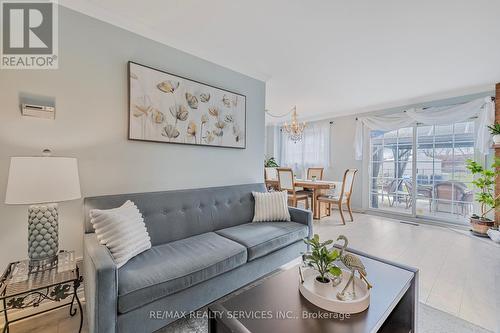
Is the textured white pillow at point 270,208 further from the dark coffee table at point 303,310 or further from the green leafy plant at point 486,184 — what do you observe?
the green leafy plant at point 486,184

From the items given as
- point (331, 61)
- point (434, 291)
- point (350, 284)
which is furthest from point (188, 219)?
point (331, 61)

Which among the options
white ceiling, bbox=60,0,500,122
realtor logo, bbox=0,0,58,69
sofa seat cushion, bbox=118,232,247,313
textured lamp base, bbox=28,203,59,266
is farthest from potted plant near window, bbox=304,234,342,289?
realtor logo, bbox=0,0,58,69

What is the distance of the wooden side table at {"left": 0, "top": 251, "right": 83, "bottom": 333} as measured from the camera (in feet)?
3.94

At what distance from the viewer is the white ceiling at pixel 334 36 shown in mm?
1835

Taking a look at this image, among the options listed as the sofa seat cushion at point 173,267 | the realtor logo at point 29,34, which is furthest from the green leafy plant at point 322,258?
the realtor logo at point 29,34

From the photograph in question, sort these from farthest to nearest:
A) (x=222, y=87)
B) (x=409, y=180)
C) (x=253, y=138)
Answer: (x=409, y=180) < (x=253, y=138) < (x=222, y=87)

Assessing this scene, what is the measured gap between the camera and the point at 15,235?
5.18 feet

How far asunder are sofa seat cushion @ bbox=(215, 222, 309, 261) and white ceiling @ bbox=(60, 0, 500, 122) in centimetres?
198

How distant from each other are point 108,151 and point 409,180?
5236mm

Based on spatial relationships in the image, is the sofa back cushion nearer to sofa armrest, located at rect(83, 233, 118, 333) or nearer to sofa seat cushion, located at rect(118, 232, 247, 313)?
sofa seat cushion, located at rect(118, 232, 247, 313)

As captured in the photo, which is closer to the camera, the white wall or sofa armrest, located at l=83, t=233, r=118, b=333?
sofa armrest, located at l=83, t=233, r=118, b=333

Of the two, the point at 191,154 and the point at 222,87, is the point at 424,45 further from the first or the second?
the point at 191,154

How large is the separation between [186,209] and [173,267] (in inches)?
28.6

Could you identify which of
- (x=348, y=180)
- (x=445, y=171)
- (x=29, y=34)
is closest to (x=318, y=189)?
(x=348, y=180)
